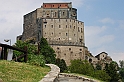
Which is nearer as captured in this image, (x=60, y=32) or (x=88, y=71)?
(x=88, y=71)

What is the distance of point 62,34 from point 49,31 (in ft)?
13.5

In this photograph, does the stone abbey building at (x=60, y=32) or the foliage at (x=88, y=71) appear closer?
the foliage at (x=88, y=71)

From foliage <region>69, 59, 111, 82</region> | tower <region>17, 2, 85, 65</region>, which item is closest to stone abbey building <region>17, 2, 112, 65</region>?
tower <region>17, 2, 85, 65</region>

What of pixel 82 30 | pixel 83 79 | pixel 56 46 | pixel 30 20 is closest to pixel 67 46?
pixel 56 46

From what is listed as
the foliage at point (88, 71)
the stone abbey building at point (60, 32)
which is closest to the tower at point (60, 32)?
the stone abbey building at point (60, 32)

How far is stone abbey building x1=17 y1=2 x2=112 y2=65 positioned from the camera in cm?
8138

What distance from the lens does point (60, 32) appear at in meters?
82.8

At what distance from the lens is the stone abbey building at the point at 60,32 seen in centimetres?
8138

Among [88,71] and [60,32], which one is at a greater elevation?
[60,32]

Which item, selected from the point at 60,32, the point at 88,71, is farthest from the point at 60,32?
the point at 88,71

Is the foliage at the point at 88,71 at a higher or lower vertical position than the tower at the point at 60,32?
lower

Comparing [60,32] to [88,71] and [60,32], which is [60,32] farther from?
[88,71]

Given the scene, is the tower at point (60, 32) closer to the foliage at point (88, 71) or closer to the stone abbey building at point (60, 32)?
the stone abbey building at point (60, 32)

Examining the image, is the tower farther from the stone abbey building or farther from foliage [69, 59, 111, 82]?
foliage [69, 59, 111, 82]
